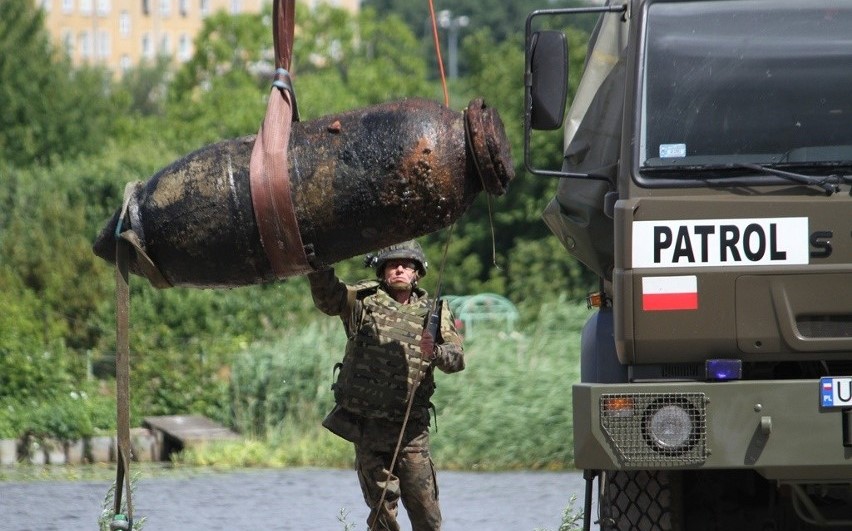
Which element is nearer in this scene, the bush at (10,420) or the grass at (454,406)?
the grass at (454,406)

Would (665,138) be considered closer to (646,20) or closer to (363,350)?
(646,20)

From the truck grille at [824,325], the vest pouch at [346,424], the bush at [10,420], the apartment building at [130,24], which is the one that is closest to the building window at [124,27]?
the apartment building at [130,24]

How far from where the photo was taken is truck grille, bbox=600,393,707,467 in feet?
20.4

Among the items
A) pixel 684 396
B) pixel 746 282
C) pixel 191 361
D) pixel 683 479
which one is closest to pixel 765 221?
pixel 746 282

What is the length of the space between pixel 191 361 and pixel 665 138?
996cm

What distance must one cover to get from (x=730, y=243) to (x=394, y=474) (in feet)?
7.19

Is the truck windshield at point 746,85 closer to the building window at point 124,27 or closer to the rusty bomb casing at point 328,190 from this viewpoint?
the rusty bomb casing at point 328,190

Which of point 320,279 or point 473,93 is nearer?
point 320,279

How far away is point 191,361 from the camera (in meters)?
15.9

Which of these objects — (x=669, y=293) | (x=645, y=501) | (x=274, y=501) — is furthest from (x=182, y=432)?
(x=669, y=293)

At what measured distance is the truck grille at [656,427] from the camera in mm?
6207

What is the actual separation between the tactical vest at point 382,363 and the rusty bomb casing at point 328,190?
4.92 feet

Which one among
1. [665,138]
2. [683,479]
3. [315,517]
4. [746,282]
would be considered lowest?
[315,517]

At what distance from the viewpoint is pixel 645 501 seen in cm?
684
